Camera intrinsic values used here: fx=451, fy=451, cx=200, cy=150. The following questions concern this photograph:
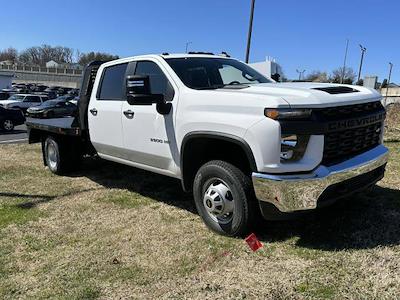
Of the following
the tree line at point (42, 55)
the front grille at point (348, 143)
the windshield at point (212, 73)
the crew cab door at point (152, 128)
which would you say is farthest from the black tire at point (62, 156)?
the tree line at point (42, 55)

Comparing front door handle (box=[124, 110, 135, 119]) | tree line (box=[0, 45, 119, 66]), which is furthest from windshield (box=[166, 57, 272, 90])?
tree line (box=[0, 45, 119, 66])

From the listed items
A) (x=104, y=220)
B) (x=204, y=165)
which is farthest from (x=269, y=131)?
(x=104, y=220)

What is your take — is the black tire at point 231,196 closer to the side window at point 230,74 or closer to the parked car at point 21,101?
the side window at point 230,74

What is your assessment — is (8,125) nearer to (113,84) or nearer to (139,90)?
(113,84)

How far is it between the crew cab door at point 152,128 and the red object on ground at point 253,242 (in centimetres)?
127

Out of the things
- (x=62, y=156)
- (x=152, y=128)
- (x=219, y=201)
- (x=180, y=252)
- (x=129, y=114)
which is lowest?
(x=180, y=252)

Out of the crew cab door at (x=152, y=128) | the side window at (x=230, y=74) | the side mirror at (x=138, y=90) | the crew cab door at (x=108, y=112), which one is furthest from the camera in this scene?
the crew cab door at (x=108, y=112)

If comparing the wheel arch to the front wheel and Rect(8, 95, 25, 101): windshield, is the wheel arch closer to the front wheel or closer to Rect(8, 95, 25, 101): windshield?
the front wheel

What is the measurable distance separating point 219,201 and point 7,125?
658 inches

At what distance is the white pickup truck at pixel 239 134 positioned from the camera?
3904 millimetres

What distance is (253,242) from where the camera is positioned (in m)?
4.35

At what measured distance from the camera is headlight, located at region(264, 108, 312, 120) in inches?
151

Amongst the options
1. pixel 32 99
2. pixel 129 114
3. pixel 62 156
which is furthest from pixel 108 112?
pixel 32 99

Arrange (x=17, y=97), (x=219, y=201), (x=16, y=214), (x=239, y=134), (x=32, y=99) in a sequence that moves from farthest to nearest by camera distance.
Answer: (x=17, y=97)
(x=32, y=99)
(x=16, y=214)
(x=219, y=201)
(x=239, y=134)
